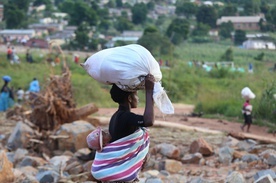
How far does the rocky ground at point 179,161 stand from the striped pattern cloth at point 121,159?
2.28 meters

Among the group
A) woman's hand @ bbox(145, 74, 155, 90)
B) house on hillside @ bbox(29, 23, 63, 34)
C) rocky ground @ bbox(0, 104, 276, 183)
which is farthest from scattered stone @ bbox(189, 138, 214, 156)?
house on hillside @ bbox(29, 23, 63, 34)

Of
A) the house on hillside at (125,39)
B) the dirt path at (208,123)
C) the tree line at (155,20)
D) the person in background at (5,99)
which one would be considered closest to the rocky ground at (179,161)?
the dirt path at (208,123)

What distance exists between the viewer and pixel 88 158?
9.23 metres

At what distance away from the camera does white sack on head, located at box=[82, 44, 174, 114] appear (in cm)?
440

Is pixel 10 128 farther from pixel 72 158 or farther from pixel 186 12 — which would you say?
pixel 186 12

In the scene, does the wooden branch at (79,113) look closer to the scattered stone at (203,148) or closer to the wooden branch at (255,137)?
the wooden branch at (255,137)

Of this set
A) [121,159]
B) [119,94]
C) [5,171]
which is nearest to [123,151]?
[121,159]

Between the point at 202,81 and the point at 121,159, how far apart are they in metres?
21.9

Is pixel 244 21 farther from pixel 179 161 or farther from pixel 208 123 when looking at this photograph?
pixel 179 161

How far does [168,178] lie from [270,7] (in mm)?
9858

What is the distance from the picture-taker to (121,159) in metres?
4.48

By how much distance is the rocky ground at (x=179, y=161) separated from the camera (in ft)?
25.7

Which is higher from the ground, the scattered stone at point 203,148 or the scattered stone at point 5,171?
the scattered stone at point 5,171

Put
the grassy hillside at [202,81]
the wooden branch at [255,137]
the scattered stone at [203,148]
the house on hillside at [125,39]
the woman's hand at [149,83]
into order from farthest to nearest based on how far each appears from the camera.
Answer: the house on hillside at [125,39] < the grassy hillside at [202,81] < the wooden branch at [255,137] < the scattered stone at [203,148] < the woman's hand at [149,83]
